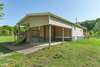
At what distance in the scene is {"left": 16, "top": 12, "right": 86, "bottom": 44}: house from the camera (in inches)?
658

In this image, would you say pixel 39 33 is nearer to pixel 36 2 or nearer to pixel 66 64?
pixel 36 2

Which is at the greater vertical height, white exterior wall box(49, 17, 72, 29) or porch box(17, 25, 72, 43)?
white exterior wall box(49, 17, 72, 29)

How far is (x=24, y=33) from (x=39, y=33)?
2.44 metres

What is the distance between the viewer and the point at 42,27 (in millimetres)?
22656

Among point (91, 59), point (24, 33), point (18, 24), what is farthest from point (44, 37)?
point (91, 59)

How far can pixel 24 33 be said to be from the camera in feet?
75.0

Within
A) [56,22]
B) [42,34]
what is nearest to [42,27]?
[42,34]

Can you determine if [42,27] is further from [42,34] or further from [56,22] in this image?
[56,22]

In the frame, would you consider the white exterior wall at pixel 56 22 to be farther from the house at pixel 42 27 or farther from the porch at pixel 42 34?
the porch at pixel 42 34

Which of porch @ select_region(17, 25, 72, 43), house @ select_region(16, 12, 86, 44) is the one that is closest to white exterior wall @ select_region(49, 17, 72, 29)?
house @ select_region(16, 12, 86, 44)

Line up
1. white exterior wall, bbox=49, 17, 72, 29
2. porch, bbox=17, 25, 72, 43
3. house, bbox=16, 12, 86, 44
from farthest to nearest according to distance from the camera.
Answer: porch, bbox=17, 25, 72, 43
house, bbox=16, 12, 86, 44
white exterior wall, bbox=49, 17, 72, 29

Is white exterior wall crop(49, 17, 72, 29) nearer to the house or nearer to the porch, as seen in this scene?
the house

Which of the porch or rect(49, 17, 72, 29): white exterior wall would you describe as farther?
the porch

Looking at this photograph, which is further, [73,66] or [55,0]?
[55,0]
